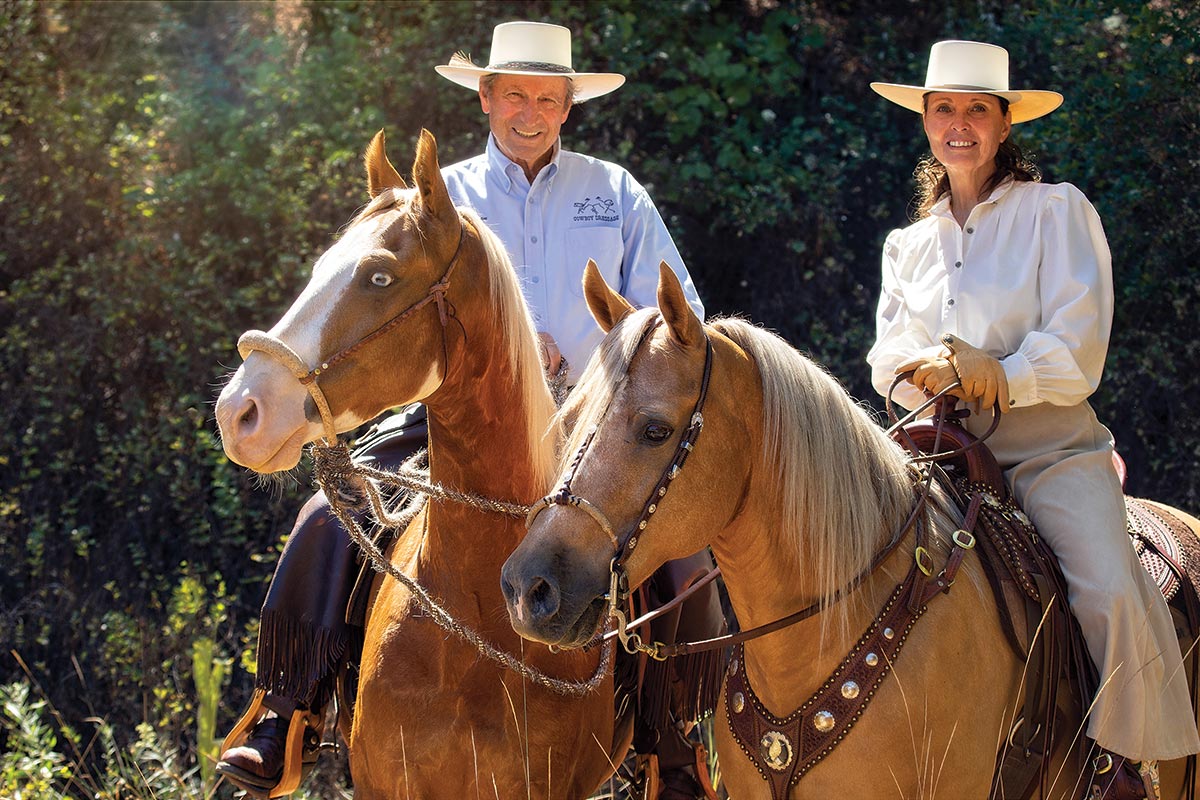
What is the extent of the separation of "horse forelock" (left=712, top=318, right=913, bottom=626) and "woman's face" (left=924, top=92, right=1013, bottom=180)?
4.21ft

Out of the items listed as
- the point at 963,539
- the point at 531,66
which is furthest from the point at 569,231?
the point at 963,539

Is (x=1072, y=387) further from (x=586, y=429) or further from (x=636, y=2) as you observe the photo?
(x=636, y=2)

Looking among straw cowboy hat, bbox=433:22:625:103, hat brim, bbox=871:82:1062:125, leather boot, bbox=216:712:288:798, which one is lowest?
leather boot, bbox=216:712:288:798

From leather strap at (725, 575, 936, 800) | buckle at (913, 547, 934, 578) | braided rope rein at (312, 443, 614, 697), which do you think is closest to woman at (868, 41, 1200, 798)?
buckle at (913, 547, 934, 578)

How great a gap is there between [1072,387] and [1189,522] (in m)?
1.29

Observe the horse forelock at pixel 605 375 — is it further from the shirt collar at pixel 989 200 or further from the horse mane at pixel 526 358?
the shirt collar at pixel 989 200

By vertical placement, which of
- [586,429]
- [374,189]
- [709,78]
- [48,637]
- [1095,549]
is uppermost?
[709,78]

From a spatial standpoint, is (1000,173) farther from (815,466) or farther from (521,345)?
(521,345)

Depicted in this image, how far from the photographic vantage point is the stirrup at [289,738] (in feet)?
12.9

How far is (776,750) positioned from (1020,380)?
1282 mm

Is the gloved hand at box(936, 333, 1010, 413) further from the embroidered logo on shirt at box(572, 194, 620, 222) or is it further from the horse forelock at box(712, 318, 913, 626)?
the embroidered logo on shirt at box(572, 194, 620, 222)

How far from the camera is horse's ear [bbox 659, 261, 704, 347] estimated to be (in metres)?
2.55

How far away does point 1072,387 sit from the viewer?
3.39 m

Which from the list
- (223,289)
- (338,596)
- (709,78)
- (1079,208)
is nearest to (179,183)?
(223,289)
